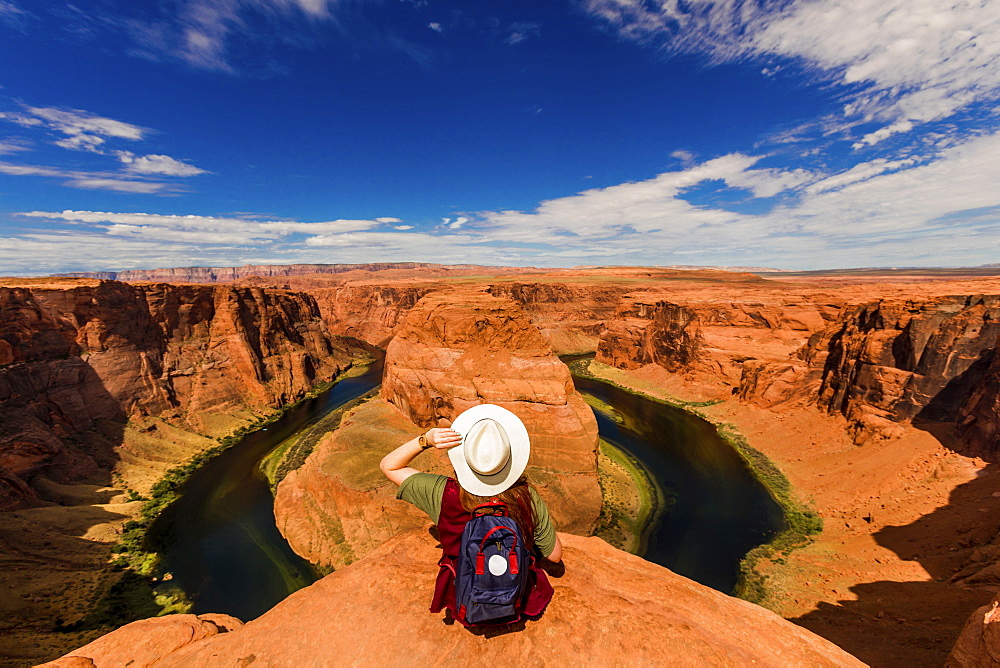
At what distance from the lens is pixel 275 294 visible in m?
64.5

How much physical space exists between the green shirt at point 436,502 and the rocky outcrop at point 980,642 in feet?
18.8

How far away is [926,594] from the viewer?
14906 mm

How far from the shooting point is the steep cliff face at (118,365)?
28703 millimetres

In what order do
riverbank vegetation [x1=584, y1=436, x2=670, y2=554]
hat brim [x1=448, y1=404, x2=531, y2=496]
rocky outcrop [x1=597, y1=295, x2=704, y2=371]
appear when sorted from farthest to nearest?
rocky outcrop [x1=597, y1=295, x2=704, y2=371] → riverbank vegetation [x1=584, y1=436, x2=670, y2=554] → hat brim [x1=448, y1=404, x2=531, y2=496]

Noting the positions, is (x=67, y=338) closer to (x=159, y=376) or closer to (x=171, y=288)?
(x=159, y=376)

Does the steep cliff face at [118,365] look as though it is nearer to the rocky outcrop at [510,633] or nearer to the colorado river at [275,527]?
the colorado river at [275,527]

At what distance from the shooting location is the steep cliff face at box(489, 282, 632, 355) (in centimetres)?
8694

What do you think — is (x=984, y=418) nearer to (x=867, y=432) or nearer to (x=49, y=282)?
(x=867, y=432)

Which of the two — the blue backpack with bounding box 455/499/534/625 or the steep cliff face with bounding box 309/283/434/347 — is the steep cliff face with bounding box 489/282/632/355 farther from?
the blue backpack with bounding box 455/499/534/625

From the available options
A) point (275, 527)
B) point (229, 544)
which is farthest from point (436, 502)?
point (229, 544)

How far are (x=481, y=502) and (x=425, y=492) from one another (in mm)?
843

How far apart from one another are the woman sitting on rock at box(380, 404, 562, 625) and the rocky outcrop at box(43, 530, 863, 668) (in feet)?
1.33

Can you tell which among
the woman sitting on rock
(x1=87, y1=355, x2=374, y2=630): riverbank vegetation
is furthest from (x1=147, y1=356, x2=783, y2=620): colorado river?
the woman sitting on rock

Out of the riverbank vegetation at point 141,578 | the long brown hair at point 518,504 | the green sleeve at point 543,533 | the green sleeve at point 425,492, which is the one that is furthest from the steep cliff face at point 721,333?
the riverbank vegetation at point 141,578
